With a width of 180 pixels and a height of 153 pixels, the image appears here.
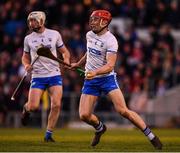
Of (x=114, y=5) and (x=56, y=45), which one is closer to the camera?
(x=56, y=45)

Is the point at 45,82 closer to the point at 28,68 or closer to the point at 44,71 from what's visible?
the point at 44,71

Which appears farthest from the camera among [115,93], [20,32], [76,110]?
[20,32]

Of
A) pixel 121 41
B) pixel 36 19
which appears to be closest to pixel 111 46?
pixel 36 19

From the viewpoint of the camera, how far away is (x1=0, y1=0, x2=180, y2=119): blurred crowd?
2891cm

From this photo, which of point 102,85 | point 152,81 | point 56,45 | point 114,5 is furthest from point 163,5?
point 102,85

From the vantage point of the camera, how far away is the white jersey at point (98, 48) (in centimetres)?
1655

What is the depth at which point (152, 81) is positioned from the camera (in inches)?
1143

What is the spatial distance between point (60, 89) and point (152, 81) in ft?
34.3

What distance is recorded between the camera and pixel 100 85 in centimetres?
1675

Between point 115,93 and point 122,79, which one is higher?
point 115,93

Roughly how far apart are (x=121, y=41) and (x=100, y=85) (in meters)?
13.2

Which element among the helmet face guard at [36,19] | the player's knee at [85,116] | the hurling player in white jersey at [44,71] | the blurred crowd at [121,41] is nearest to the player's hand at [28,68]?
the hurling player in white jersey at [44,71]

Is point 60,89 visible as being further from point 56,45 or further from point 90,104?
point 90,104

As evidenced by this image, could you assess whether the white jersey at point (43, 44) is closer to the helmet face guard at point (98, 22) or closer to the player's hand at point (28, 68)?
the player's hand at point (28, 68)
